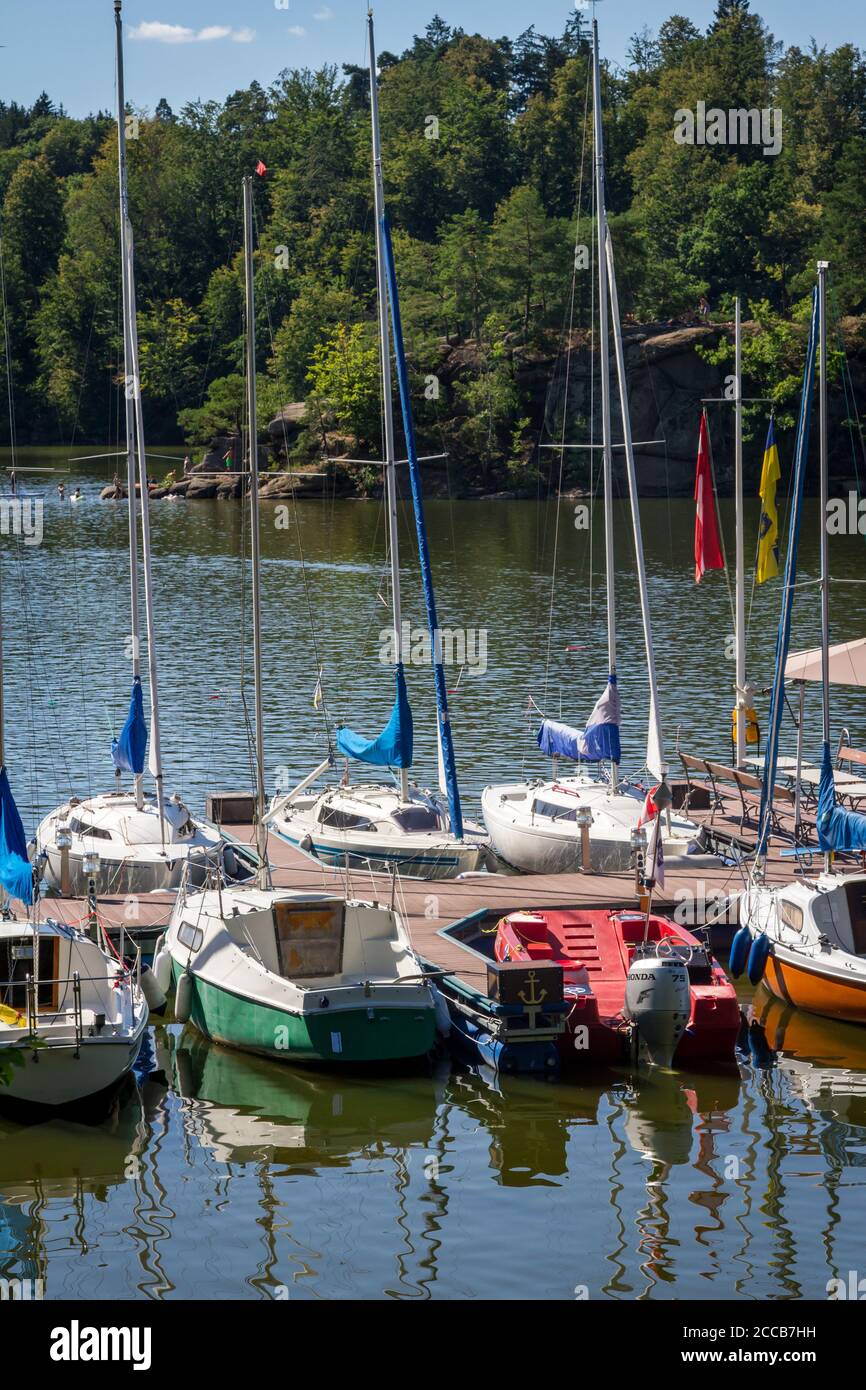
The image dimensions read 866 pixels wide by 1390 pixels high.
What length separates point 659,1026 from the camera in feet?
72.5

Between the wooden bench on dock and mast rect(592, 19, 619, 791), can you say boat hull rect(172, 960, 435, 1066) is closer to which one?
mast rect(592, 19, 619, 791)

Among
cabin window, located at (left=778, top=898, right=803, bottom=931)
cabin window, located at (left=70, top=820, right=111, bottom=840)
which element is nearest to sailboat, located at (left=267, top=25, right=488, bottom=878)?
cabin window, located at (left=70, top=820, right=111, bottom=840)

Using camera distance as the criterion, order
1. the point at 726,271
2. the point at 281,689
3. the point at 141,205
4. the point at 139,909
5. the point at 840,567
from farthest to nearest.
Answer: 1. the point at 141,205
2. the point at 726,271
3. the point at 840,567
4. the point at 281,689
5. the point at 139,909

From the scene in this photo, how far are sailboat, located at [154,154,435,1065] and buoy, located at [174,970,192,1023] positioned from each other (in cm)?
1

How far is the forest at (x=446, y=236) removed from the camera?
4264 inches

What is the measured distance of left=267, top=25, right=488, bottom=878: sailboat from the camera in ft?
98.0

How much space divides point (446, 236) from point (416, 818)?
91.9 meters

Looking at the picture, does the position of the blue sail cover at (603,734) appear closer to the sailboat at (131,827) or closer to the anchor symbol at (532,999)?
the sailboat at (131,827)

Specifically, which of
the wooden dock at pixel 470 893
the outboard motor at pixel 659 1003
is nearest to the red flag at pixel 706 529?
the wooden dock at pixel 470 893

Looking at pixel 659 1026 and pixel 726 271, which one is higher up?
pixel 726 271

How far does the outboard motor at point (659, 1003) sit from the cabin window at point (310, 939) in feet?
13.6

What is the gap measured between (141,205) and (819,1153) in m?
134
